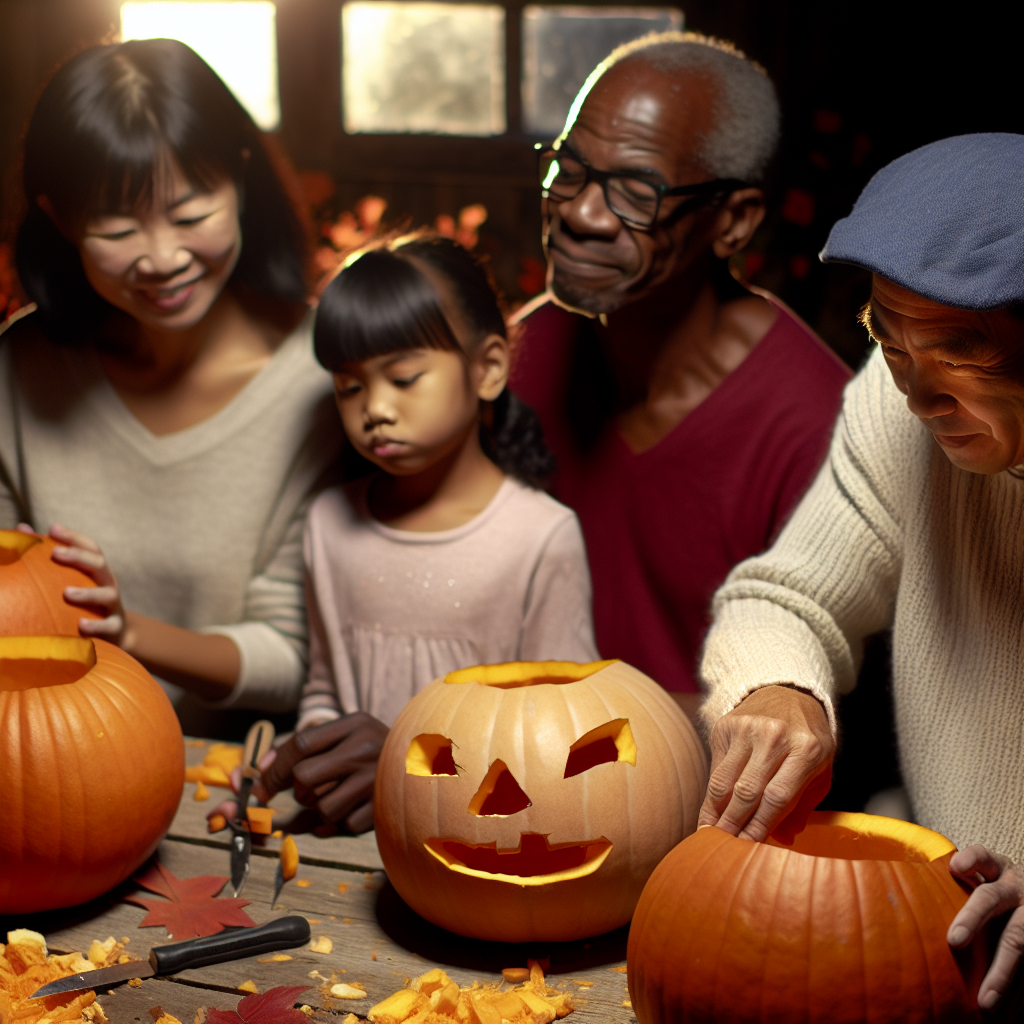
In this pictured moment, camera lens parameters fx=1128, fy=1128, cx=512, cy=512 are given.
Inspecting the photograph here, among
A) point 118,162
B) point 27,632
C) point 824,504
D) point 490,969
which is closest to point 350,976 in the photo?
point 490,969

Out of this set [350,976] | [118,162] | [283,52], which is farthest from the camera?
[283,52]

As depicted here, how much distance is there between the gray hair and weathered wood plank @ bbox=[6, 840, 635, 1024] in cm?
115

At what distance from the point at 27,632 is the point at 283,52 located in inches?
118

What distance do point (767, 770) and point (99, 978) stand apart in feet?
2.12

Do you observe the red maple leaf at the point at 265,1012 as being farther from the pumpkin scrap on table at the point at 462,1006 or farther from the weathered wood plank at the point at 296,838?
the weathered wood plank at the point at 296,838

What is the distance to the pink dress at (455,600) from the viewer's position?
158 cm

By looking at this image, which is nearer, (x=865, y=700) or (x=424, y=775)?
(x=424, y=775)

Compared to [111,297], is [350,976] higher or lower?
lower

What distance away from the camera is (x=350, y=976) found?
1.09 meters

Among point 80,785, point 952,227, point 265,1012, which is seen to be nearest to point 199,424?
point 80,785

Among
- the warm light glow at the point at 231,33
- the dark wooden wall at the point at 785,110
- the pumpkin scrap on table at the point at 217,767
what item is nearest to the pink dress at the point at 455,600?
the pumpkin scrap on table at the point at 217,767

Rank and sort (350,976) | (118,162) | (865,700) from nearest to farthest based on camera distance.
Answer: (350,976) → (118,162) → (865,700)

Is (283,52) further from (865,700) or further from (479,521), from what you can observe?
(865,700)

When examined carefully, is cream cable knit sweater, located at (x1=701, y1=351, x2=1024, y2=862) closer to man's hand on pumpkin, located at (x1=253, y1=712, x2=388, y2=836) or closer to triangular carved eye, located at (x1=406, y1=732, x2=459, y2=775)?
triangular carved eye, located at (x1=406, y1=732, x2=459, y2=775)
